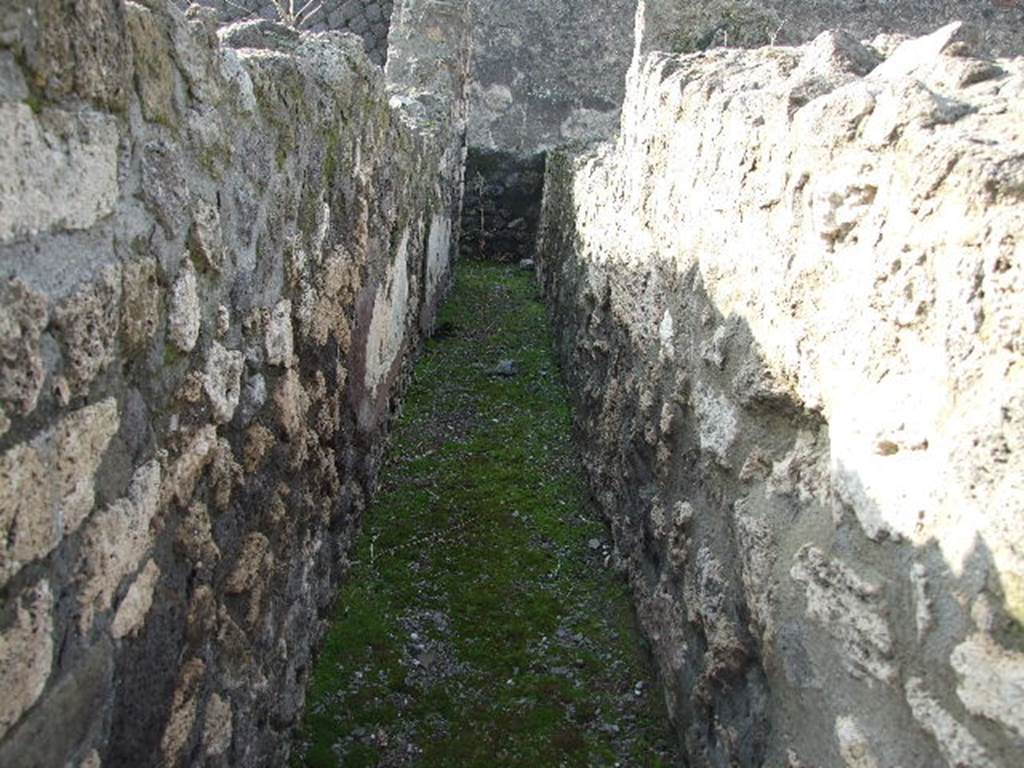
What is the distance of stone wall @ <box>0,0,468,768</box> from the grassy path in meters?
0.22

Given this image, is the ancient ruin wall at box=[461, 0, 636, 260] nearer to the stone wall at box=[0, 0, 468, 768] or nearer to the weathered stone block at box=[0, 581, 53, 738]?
the stone wall at box=[0, 0, 468, 768]

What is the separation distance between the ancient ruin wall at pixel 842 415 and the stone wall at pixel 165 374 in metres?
1.14

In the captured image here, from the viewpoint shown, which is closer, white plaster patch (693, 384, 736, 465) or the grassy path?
white plaster patch (693, 384, 736, 465)

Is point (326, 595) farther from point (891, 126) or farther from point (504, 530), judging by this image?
point (891, 126)

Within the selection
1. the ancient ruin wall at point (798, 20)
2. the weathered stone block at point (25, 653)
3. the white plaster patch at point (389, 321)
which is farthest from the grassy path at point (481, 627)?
the ancient ruin wall at point (798, 20)

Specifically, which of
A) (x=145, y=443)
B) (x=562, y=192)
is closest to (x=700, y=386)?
(x=145, y=443)

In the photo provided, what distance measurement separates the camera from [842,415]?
1.96 m

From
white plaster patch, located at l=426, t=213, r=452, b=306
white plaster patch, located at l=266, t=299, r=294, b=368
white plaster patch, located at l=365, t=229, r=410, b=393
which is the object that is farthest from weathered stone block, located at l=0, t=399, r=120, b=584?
white plaster patch, located at l=426, t=213, r=452, b=306

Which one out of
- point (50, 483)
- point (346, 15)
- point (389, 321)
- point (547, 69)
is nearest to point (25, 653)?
point (50, 483)

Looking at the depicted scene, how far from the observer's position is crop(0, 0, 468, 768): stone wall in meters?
1.27

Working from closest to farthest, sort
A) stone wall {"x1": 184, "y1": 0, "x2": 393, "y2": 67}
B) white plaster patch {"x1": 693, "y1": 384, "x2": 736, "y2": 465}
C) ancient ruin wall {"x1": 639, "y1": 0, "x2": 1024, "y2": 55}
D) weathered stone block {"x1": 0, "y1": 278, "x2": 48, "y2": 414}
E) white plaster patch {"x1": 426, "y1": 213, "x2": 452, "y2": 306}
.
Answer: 1. weathered stone block {"x1": 0, "y1": 278, "x2": 48, "y2": 414}
2. white plaster patch {"x1": 693, "y1": 384, "x2": 736, "y2": 465}
3. white plaster patch {"x1": 426, "y1": 213, "x2": 452, "y2": 306}
4. ancient ruin wall {"x1": 639, "y1": 0, "x2": 1024, "y2": 55}
5. stone wall {"x1": 184, "y1": 0, "x2": 393, "y2": 67}

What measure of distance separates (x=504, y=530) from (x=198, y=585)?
2.21 metres

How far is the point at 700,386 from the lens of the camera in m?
2.85

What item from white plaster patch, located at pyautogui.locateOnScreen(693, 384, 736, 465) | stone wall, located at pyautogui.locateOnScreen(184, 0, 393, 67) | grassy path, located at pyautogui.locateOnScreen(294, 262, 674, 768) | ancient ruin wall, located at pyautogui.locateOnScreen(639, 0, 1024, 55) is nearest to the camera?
white plaster patch, located at pyautogui.locateOnScreen(693, 384, 736, 465)
